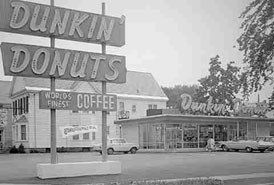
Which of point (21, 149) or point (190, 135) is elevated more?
point (190, 135)

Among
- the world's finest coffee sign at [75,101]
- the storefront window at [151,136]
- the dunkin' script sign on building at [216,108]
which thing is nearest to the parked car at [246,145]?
the dunkin' script sign on building at [216,108]

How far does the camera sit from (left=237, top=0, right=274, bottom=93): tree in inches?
771

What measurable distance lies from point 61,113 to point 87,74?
99.5 feet

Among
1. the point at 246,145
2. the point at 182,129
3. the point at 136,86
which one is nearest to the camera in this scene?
the point at 246,145

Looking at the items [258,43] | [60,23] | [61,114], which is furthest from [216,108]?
[60,23]

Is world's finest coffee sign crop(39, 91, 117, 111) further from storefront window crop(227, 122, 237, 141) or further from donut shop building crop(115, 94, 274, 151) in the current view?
storefront window crop(227, 122, 237, 141)

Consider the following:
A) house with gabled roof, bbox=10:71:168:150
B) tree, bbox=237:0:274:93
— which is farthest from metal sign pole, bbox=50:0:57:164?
house with gabled roof, bbox=10:71:168:150

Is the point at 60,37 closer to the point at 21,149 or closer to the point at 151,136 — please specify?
the point at 151,136

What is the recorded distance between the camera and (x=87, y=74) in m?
17.5

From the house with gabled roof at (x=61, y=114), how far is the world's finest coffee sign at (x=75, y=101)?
28351 millimetres

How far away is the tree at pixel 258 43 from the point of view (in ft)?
64.2

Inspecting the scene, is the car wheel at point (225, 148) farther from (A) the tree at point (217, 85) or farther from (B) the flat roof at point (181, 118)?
(A) the tree at point (217, 85)

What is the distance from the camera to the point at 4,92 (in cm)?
5706

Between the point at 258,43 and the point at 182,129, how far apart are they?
76.9 feet
